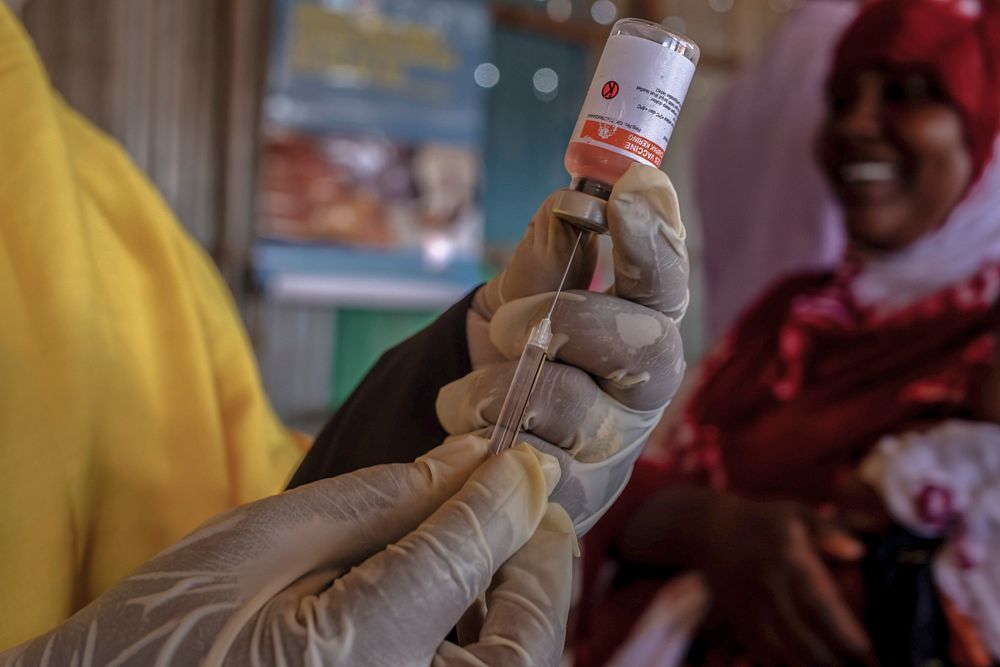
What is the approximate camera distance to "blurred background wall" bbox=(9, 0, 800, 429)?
6.42 ft

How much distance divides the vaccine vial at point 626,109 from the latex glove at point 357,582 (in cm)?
16

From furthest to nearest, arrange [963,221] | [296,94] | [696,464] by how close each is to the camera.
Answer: [296,94]
[696,464]
[963,221]

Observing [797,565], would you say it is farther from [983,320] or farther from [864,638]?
[983,320]

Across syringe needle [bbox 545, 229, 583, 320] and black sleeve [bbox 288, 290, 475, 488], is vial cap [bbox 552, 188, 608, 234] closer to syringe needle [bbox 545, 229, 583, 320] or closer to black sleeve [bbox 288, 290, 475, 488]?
syringe needle [bbox 545, 229, 583, 320]

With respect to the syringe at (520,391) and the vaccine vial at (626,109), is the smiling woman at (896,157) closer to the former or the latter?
the vaccine vial at (626,109)

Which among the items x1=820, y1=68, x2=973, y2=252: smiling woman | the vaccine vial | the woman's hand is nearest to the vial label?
the vaccine vial

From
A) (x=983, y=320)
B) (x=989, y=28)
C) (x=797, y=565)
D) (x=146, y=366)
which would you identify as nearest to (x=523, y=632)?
(x=146, y=366)

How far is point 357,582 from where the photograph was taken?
420mm

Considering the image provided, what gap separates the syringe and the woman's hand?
2.31 feet

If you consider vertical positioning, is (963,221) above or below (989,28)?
below

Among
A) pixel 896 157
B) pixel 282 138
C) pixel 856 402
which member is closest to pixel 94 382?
pixel 856 402

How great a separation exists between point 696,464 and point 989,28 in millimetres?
747

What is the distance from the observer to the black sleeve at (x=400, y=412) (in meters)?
0.57

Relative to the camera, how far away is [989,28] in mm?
1222
